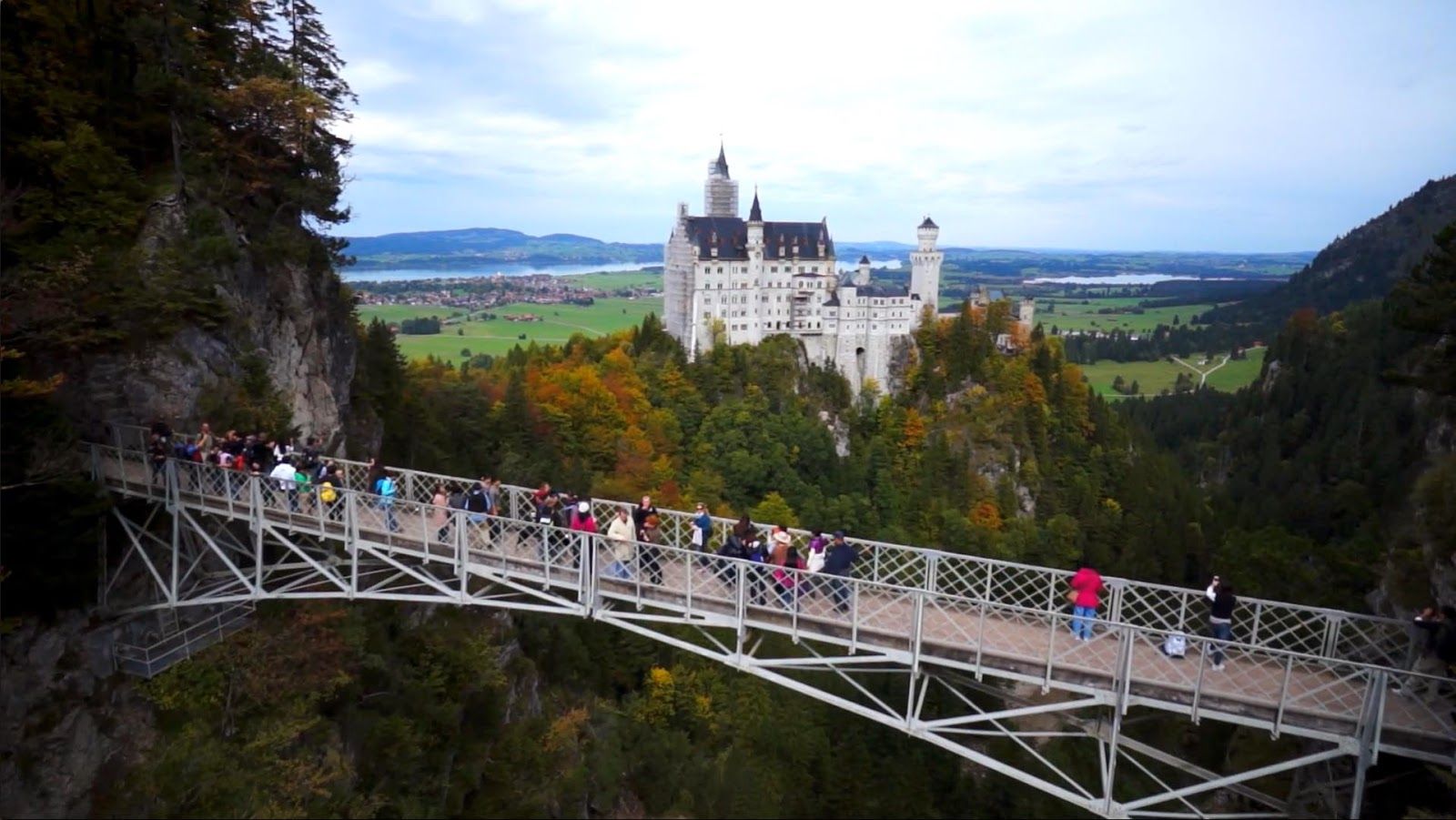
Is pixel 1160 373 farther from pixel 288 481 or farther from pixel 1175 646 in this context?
pixel 288 481

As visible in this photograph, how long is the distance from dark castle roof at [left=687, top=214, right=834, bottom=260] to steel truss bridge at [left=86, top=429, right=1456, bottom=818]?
207ft

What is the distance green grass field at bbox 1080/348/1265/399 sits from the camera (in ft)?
422

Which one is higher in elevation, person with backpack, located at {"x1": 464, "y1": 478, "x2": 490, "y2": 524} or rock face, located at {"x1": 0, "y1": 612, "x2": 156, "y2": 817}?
person with backpack, located at {"x1": 464, "y1": 478, "x2": 490, "y2": 524}

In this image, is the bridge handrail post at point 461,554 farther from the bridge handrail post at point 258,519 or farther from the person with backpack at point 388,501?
the bridge handrail post at point 258,519

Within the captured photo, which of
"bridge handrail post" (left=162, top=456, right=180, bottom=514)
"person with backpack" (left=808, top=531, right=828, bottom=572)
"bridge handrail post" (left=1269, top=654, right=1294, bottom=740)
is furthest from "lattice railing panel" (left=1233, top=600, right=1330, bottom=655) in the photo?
"bridge handrail post" (left=162, top=456, right=180, bottom=514)

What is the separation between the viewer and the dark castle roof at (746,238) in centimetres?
7788

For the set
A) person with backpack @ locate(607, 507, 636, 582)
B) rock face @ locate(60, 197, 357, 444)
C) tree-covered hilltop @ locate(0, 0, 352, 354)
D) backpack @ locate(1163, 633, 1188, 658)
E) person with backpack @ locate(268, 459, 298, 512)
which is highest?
tree-covered hilltop @ locate(0, 0, 352, 354)

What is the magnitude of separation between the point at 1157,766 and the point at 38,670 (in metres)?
38.9

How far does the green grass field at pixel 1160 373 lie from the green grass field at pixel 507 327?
73090 millimetres

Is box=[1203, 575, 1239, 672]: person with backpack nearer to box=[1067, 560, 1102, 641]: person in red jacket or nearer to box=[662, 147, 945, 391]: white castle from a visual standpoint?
box=[1067, 560, 1102, 641]: person in red jacket

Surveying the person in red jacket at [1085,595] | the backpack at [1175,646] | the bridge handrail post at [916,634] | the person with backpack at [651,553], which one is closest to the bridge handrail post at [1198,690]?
the backpack at [1175,646]

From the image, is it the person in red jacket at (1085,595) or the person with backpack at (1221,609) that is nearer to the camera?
the person with backpack at (1221,609)

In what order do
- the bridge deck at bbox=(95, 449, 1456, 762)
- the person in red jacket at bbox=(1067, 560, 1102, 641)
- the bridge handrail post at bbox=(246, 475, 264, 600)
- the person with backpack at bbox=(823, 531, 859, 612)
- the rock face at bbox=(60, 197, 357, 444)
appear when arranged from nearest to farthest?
the bridge deck at bbox=(95, 449, 1456, 762), the person in red jacket at bbox=(1067, 560, 1102, 641), the person with backpack at bbox=(823, 531, 859, 612), the bridge handrail post at bbox=(246, 475, 264, 600), the rock face at bbox=(60, 197, 357, 444)

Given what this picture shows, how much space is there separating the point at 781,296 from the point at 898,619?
225ft
